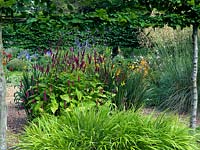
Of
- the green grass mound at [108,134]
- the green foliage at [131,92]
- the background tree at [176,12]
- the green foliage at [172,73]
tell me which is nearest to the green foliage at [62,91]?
the green foliage at [131,92]

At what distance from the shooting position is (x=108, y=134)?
361cm

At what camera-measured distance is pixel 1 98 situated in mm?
3584

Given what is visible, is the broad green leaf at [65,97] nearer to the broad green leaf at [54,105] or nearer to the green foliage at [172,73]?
the broad green leaf at [54,105]

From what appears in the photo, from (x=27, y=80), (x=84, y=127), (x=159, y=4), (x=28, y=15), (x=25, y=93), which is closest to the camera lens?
(x=28, y=15)

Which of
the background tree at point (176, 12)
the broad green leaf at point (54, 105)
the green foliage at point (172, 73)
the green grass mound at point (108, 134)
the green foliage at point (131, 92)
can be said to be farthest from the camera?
the green foliage at point (172, 73)

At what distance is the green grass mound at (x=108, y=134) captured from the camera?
11.6ft

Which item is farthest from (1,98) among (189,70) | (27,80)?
(189,70)

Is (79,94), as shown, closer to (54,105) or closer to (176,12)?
(54,105)

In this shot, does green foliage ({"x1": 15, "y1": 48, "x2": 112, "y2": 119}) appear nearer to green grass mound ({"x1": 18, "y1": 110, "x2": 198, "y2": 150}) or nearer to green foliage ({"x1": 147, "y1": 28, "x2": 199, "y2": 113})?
green grass mound ({"x1": 18, "y1": 110, "x2": 198, "y2": 150})

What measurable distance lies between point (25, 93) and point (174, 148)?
2.58 metres

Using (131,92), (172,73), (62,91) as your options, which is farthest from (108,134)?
(172,73)

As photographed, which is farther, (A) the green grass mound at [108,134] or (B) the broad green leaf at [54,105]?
(B) the broad green leaf at [54,105]

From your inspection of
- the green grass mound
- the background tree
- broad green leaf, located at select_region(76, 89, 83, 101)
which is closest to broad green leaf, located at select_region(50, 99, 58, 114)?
broad green leaf, located at select_region(76, 89, 83, 101)

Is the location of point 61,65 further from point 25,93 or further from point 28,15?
point 28,15
